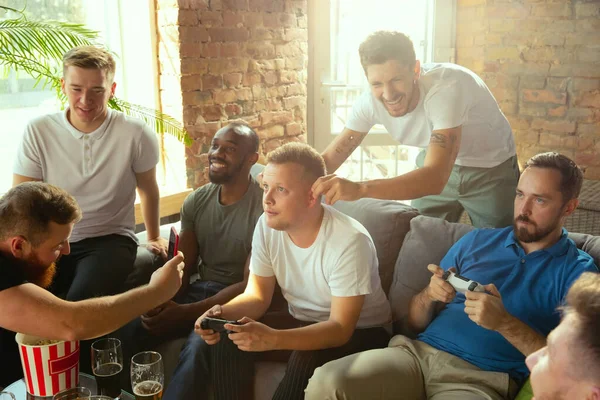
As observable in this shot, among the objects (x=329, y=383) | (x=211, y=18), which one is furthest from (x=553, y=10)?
(x=329, y=383)

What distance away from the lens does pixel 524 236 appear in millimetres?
1926

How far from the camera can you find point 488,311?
168cm

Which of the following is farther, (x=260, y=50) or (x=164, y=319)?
(x=260, y=50)

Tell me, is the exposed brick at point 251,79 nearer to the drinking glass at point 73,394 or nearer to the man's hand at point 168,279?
the man's hand at point 168,279

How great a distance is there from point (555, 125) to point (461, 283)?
3.02 m

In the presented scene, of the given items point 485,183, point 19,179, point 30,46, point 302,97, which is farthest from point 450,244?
point 302,97

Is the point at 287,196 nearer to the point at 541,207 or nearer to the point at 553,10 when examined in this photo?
the point at 541,207

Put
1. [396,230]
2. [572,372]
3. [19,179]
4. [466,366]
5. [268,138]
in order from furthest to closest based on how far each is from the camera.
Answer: [268,138] < [19,179] < [396,230] < [466,366] < [572,372]

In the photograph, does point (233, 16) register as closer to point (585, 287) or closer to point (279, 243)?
point (279, 243)

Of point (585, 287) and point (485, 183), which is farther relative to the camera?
point (485, 183)

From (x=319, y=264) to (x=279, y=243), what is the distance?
179 mm

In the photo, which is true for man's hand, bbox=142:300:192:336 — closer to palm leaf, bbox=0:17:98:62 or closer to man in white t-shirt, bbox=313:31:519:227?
man in white t-shirt, bbox=313:31:519:227

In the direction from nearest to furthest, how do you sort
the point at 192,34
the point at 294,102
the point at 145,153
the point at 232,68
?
the point at 145,153, the point at 192,34, the point at 232,68, the point at 294,102

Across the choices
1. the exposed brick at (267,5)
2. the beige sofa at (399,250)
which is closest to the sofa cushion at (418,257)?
the beige sofa at (399,250)
